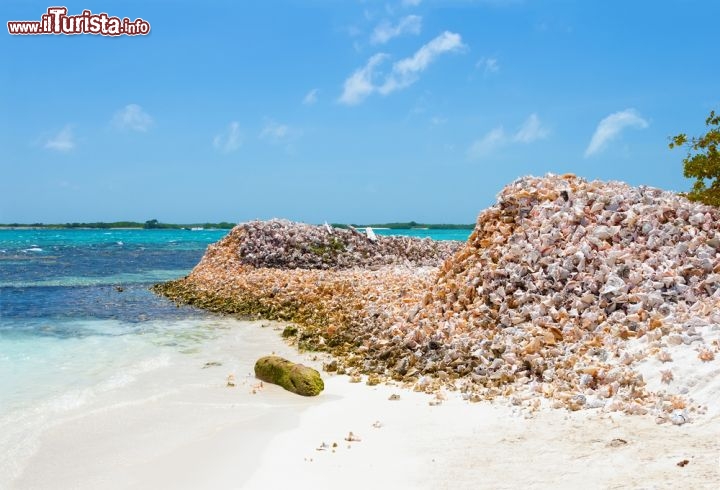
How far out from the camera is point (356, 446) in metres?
5.27

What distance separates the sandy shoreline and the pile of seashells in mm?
509

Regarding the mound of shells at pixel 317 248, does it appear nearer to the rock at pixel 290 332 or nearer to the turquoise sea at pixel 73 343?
the turquoise sea at pixel 73 343

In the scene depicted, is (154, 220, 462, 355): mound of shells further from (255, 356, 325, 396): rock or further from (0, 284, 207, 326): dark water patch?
(255, 356, 325, 396): rock

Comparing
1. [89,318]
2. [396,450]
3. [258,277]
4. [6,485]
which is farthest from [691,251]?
[89,318]

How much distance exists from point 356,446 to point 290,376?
7.23ft

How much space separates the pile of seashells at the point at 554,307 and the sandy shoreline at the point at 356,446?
51 cm

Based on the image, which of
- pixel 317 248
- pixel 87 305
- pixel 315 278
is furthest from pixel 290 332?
pixel 317 248

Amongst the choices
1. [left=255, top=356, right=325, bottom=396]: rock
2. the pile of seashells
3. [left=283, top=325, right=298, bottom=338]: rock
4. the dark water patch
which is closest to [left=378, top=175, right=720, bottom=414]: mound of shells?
the pile of seashells

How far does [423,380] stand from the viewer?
23.1 ft

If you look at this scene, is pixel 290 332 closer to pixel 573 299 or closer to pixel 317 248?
pixel 573 299

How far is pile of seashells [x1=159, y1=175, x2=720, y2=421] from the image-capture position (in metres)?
6.33

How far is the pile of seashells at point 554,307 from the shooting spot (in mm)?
6332

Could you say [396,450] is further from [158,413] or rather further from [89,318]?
[89,318]

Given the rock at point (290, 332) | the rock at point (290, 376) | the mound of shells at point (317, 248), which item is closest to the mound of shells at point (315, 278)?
the mound of shells at point (317, 248)
